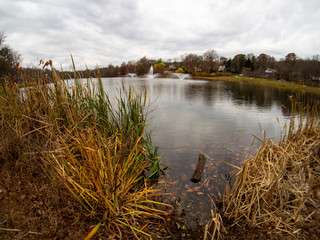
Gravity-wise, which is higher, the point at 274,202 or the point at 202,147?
the point at 274,202

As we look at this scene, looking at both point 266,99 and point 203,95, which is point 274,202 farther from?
point 266,99

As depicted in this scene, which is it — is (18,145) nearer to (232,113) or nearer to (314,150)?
(314,150)

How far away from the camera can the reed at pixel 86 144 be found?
8.54ft

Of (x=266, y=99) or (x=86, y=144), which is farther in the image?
(x=266, y=99)

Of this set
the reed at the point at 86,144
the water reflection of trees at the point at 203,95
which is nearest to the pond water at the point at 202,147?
the reed at the point at 86,144

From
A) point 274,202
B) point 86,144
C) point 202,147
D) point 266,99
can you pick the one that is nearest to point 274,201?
point 274,202

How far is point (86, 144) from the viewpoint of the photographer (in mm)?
2738

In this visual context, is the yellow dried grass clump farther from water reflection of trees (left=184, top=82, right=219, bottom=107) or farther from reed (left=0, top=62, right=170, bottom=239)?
water reflection of trees (left=184, top=82, right=219, bottom=107)

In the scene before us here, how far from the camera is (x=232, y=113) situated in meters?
13.3

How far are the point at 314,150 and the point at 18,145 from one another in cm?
688

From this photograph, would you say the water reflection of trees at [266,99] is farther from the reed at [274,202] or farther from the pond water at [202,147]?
the reed at [274,202]

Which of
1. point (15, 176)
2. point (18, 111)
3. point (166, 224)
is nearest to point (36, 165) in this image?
point (15, 176)

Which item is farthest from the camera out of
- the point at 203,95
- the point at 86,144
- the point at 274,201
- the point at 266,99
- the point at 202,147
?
the point at 203,95

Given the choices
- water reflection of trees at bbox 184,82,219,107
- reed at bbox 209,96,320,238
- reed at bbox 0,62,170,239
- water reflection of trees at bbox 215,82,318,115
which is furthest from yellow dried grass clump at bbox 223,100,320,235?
water reflection of trees at bbox 184,82,219,107
